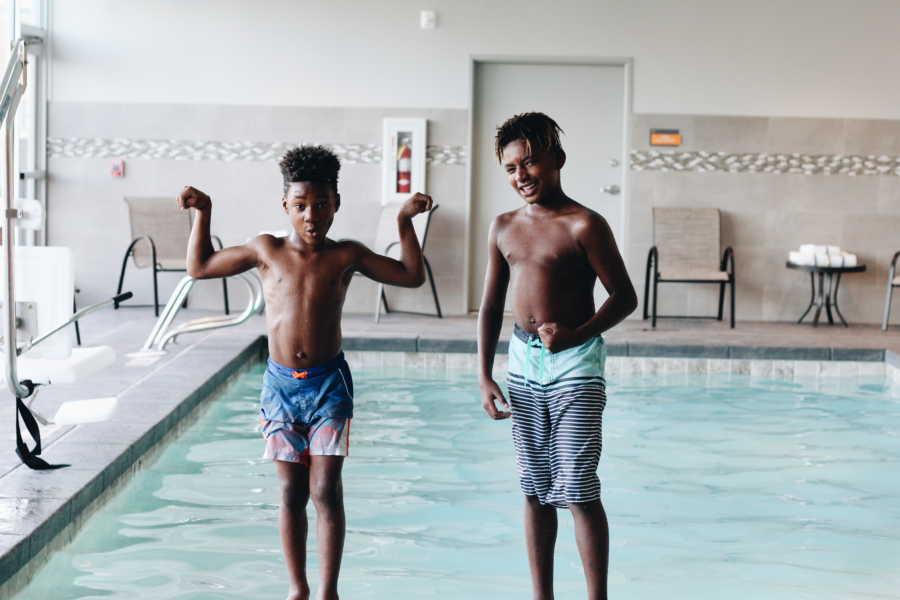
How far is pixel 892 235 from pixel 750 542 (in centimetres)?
577

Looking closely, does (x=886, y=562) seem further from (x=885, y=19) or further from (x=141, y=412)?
(x=885, y=19)

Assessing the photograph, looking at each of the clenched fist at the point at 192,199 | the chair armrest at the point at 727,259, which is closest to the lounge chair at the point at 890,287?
the chair armrest at the point at 727,259

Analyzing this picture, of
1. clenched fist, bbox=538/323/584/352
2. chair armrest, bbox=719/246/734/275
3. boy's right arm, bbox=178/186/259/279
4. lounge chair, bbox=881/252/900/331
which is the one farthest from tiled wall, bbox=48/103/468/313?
clenched fist, bbox=538/323/584/352

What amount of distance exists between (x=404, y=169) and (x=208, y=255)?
600cm

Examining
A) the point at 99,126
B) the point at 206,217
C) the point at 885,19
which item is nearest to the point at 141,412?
the point at 206,217

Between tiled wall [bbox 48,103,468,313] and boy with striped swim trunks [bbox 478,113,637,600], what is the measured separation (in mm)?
6159

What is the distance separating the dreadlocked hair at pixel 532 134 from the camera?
2268 millimetres

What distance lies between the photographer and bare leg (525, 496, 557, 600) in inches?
91.5

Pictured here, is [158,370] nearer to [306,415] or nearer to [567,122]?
[306,415]

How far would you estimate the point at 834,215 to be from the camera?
845 centimetres

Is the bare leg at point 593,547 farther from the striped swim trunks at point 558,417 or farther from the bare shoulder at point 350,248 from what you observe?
the bare shoulder at point 350,248

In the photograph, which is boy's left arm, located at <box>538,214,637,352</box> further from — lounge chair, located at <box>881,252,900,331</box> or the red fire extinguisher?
the red fire extinguisher

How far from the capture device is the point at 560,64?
27.8ft

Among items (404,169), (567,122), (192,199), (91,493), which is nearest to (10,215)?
(91,493)
